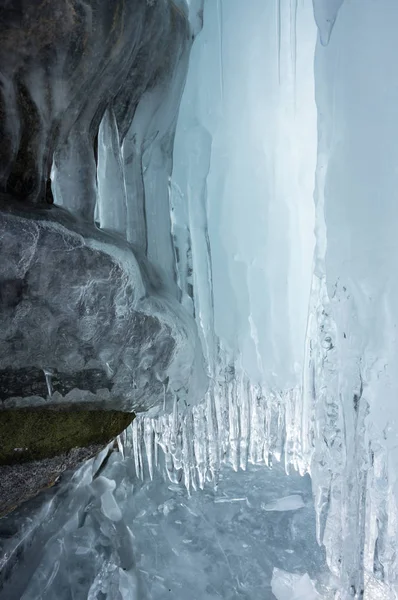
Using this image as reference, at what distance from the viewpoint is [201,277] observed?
120cm

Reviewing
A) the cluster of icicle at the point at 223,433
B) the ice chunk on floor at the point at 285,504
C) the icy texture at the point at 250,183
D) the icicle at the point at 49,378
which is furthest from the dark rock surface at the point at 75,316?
the ice chunk on floor at the point at 285,504

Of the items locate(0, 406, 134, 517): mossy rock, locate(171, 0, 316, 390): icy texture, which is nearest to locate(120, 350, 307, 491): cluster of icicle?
locate(171, 0, 316, 390): icy texture

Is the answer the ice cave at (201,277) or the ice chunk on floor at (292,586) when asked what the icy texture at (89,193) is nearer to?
the ice cave at (201,277)

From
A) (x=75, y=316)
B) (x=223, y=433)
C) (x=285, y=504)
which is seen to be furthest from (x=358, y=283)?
(x=285, y=504)

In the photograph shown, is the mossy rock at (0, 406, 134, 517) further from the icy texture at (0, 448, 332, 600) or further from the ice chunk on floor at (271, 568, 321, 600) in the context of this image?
the ice chunk on floor at (271, 568, 321, 600)

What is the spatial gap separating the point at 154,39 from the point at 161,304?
42 cm

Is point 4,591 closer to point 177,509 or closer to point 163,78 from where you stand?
point 177,509

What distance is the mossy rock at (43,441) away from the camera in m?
0.91

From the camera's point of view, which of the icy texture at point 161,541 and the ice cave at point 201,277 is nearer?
the ice cave at point 201,277

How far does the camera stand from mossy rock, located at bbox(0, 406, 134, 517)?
2.98 ft

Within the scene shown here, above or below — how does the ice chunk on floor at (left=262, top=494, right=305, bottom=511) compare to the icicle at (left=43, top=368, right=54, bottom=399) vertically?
below

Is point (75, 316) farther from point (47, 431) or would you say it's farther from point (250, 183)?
point (250, 183)

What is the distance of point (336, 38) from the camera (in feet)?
2.84

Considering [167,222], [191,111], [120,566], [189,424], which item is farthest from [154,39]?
[120,566]
